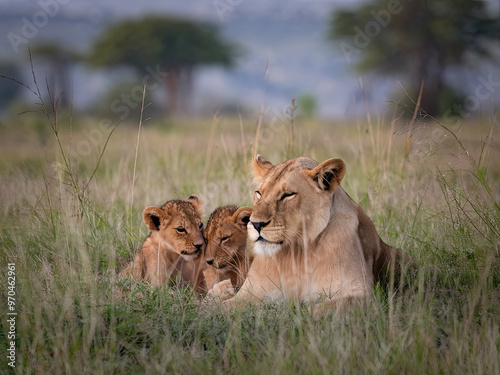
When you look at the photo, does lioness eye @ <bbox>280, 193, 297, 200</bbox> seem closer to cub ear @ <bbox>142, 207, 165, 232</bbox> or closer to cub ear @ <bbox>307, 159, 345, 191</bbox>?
cub ear @ <bbox>307, 159, 345, 191</bbox>

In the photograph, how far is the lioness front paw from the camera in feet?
14.8

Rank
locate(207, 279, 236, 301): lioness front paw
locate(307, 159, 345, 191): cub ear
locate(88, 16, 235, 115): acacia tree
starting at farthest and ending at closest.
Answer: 1. locate(88, 16, 235, 115): acacia tree
2. locate(207, 279, 236, 301): lioness front paw
3. locate(307, 159, 345, 191): cub ear

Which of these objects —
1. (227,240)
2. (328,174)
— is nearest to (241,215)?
(227,240)

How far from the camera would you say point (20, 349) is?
342 cm

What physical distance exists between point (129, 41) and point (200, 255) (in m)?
38.0

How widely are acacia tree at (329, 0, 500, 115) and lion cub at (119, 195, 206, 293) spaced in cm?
2726

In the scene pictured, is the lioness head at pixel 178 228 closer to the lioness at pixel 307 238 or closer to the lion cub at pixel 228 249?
the lion cub at pixel 228 249

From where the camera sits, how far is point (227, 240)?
15.9ft

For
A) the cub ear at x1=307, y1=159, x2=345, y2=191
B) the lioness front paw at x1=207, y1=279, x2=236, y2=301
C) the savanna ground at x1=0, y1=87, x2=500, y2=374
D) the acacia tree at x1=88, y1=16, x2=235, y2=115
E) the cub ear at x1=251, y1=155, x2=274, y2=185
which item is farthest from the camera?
the acacia tree at x1=88, y1=16, x2=235, y2=115

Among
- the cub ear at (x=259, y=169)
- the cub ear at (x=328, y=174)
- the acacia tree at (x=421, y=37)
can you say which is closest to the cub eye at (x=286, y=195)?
the cub ear at (x=328, y=174)

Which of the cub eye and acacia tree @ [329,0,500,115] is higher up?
acacia tree @ [329,0,500,115]

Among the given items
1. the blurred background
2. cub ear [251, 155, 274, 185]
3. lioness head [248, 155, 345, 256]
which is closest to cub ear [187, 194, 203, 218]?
cub ear [251, 155, 274, 185]

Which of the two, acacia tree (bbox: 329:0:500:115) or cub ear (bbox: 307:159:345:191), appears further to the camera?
acacia tree (bbox: 329:0:500:115)

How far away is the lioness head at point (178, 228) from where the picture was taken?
477 cm
